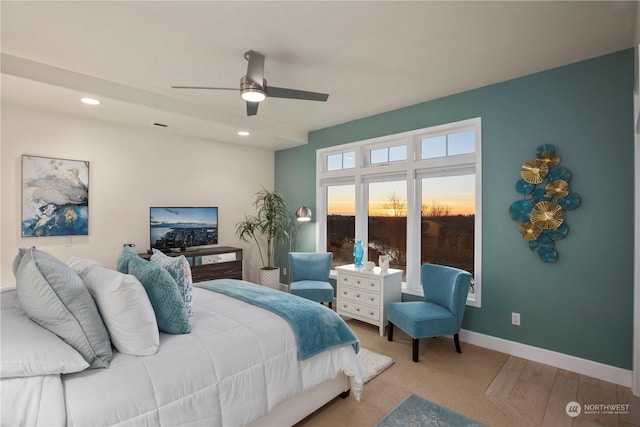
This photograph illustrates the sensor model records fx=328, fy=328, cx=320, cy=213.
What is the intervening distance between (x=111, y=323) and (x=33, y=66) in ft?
8.66

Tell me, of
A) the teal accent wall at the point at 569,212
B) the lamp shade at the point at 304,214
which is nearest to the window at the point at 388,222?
the lamp shade at the point at 304,214

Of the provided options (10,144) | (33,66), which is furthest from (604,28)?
(10,144)

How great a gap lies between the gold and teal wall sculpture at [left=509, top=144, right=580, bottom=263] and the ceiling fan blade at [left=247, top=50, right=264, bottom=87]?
254cm

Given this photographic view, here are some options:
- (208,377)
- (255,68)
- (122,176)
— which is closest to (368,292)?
(208,377)

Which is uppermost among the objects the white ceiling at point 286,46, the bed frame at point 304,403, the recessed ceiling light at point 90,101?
the white ceiling at point 286,46

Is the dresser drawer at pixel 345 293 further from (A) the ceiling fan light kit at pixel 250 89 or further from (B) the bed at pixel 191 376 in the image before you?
(A) the ceiling fan light kit at pixel 250 89

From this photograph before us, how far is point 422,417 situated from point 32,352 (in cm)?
222

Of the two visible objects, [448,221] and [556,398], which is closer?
[556,398]

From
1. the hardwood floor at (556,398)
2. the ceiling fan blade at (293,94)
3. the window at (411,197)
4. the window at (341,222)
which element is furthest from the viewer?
the window at (341,222)

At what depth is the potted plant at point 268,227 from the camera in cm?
521

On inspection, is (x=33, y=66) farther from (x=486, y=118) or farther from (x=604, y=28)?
(x=604, y=28)

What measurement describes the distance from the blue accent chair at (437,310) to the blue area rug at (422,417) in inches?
28.4

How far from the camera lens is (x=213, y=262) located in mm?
4645

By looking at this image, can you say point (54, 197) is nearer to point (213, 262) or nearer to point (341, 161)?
point (213, 262)
